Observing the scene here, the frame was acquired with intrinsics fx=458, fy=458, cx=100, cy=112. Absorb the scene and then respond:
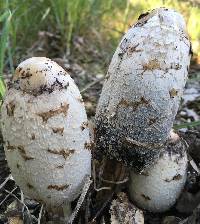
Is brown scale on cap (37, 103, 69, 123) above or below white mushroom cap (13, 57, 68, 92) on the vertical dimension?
below

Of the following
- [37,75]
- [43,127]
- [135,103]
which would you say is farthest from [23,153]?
[135,103]

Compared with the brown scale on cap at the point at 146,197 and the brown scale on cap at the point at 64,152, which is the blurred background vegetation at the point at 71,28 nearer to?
the brown scale on cap at the point at 146,197

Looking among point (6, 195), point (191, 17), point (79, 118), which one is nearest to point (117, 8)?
point (191, 17)

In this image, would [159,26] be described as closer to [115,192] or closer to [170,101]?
[170,101]

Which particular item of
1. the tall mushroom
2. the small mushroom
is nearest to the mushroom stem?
the small mushroom

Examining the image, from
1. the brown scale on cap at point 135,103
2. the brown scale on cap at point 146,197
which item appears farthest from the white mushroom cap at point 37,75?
the brown scale on cap at point 146,197

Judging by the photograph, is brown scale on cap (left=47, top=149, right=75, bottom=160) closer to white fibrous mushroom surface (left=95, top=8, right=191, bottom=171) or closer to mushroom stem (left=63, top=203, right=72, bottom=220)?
white fibrous mushroom surface (left=95, top=8, right=191, bottom=171)
